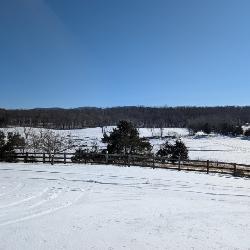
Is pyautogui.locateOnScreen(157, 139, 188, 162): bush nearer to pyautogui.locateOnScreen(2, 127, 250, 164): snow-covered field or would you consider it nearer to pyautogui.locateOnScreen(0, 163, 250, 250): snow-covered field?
pyautogui.locateOnScreen(2, 127, 250, 164): snow-covered field

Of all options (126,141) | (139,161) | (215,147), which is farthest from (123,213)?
(215,147)

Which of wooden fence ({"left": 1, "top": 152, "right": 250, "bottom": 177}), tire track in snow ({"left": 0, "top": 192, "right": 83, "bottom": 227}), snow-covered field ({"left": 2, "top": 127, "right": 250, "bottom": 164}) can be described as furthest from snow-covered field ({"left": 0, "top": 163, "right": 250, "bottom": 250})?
snow-covered field ({"left": 2, "top": 127, "right": 250, "bottom": 164})

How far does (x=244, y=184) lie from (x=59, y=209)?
45.9 ft

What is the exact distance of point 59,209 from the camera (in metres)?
15.6

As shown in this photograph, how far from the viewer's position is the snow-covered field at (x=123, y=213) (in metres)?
11.3

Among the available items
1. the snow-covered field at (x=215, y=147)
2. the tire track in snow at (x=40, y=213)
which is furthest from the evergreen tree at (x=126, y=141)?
the tire track in snow at (x=40, y=213)

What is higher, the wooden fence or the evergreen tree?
the evergreen tree

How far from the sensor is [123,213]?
50.5ft

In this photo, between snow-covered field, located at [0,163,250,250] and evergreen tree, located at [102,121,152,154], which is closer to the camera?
snow-covered field, located at [0,163,250,250]

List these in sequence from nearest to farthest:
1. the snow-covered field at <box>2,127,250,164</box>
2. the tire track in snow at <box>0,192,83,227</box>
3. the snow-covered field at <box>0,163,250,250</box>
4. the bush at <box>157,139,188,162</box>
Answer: the snow-covered field at <box>0,163,250,250</box> → the tire track in snow at <box>0,192,83,227</box> → the bush at <box>157,139,188,162</box> → the snow-covered field at <box>2,127,250,164</box>

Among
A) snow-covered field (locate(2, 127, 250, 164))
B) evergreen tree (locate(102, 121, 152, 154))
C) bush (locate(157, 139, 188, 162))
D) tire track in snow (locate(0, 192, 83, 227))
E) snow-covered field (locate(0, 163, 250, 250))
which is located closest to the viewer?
snow-covered field (locate(0, 163, 250, 250))

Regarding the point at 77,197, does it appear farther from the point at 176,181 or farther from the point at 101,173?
the point at 101,173

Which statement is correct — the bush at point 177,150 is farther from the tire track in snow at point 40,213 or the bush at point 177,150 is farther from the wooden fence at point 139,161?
the tire track in snow at point 40,213

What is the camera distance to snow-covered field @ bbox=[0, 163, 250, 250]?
11312mm
